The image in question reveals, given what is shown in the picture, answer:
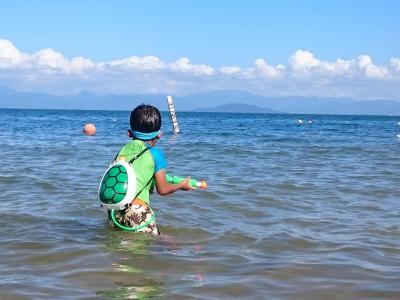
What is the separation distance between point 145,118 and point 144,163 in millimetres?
431

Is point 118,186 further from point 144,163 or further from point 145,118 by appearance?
point 145,118

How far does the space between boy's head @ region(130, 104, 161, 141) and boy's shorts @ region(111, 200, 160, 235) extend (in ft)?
2.16

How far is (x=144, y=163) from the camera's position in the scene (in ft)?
17.0

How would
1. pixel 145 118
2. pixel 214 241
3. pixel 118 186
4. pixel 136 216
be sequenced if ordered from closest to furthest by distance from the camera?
pixel 118 186 → pixel 145 118 → pixel 136 216 → pixel 214 241

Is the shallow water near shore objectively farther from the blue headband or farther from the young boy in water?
the blue headband

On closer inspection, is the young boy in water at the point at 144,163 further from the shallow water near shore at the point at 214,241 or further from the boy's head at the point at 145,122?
the shallow water near shore at the point at 214,241

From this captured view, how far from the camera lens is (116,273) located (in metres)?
4.31

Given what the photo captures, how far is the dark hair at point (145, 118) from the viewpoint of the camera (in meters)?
5.15

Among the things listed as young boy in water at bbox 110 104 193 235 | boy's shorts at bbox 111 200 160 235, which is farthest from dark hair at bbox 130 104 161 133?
boy's shorts at bbox 111 200 160 235

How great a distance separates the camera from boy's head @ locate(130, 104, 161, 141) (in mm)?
5152

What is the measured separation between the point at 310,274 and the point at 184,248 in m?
1.42

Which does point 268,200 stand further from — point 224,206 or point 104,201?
point 104,201

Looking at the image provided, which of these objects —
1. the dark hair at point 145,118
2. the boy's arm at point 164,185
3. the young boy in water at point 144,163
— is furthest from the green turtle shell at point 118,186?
the dark hair at point 145,118

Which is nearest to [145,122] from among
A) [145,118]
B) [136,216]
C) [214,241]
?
[145,118]
